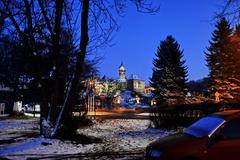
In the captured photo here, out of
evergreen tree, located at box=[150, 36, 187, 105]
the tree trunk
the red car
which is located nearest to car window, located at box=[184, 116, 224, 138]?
the red car

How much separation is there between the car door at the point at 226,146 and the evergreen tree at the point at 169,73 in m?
52.8

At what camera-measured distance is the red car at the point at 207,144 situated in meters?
9.32

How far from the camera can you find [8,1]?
19359 mm

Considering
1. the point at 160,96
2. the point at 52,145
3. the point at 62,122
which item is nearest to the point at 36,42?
the point at 62,122

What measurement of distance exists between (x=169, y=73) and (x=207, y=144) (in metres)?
55.4

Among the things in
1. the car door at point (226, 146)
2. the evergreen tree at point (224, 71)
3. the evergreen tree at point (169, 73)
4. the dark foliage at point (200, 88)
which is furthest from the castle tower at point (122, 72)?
Answer: the car door at point (226, 146)

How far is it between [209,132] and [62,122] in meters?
10.6

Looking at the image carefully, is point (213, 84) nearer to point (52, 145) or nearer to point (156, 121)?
point (156, 121)

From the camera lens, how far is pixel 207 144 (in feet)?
30.9

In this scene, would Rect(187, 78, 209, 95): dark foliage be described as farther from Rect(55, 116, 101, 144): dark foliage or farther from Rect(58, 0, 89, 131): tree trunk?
Rect(58, 0, 89, 131): tree trunk

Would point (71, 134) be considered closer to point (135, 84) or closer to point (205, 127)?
point (205, 127)

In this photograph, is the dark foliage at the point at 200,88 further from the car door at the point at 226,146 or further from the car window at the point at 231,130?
the car door at the point at 226,146

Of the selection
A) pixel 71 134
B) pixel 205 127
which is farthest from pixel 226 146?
pixel 71 134

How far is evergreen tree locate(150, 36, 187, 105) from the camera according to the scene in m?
64.2
